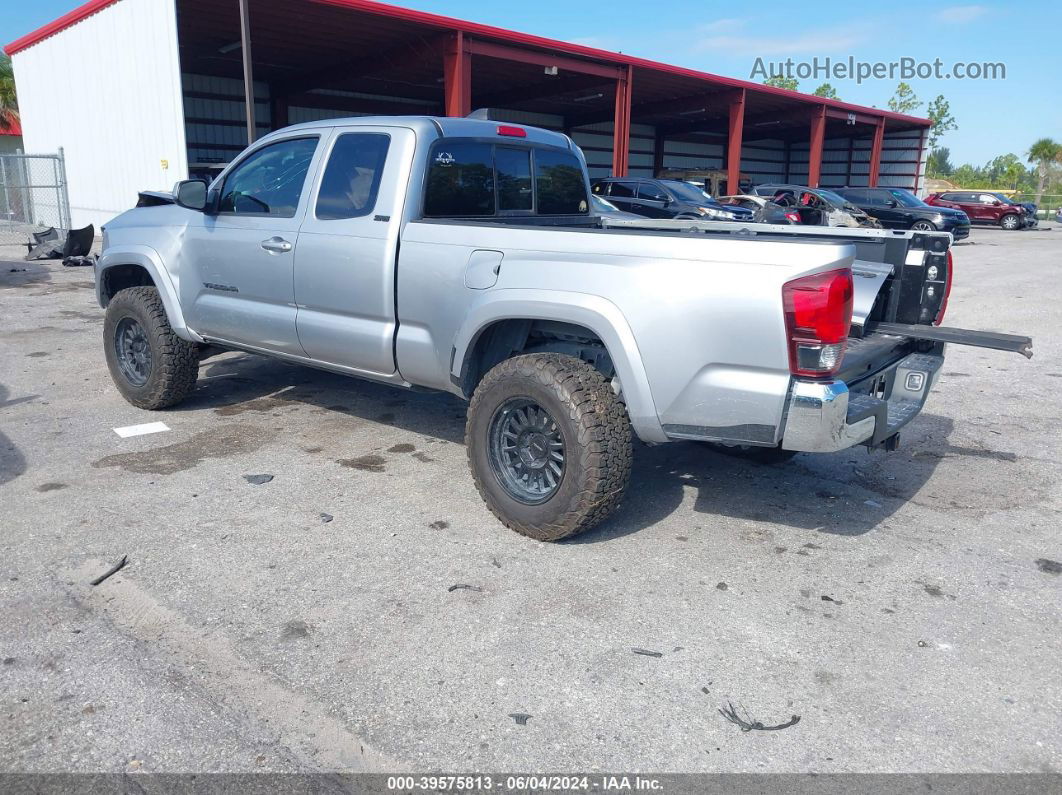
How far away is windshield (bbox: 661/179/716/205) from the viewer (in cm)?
1953

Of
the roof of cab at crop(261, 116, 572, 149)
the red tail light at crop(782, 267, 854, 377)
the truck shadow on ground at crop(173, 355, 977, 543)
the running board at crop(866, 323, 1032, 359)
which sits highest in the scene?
the roof of cab at crop(261, 116, 572, 149)

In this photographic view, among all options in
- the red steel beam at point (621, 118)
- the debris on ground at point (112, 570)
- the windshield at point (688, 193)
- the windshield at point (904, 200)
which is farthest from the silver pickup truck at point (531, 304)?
the windshield at point (904, 200)

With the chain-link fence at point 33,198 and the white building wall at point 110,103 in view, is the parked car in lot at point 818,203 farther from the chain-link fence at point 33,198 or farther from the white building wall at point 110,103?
the chain-link fence at point 33,198

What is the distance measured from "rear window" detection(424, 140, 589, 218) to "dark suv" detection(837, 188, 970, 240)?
22859 millimetres

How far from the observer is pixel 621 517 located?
175 inches

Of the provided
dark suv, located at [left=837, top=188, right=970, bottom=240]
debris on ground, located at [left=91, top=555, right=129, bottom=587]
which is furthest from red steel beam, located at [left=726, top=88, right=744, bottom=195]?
debris on ground, located at [left=91, top=555, right=129, bottom=587]

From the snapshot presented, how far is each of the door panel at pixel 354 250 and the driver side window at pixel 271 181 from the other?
23 centimetres

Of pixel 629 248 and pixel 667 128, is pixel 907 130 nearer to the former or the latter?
pixel 667 128

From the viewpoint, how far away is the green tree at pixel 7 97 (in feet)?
123

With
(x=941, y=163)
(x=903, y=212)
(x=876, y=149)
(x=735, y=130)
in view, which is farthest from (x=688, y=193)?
(x=941, y=163)

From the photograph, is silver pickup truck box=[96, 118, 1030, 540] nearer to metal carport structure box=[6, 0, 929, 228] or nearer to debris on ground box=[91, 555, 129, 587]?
debris on ground box=[91, 555, 129, 587]

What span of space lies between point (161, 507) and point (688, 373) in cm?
279

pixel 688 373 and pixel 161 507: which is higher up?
pixel 688 373

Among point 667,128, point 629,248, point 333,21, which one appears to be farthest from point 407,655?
point 667,128
